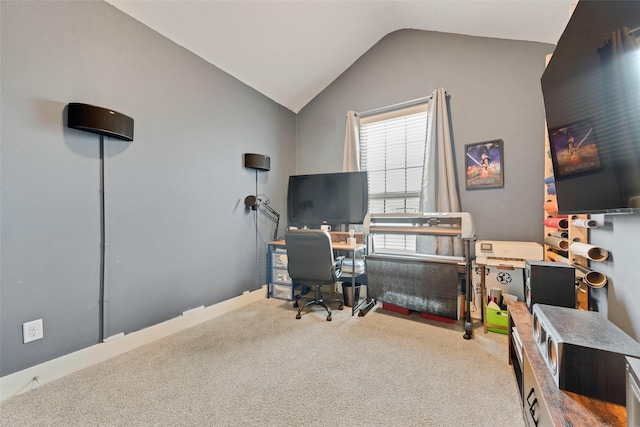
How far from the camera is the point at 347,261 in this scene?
9.89 ft

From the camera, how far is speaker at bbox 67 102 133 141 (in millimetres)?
1623

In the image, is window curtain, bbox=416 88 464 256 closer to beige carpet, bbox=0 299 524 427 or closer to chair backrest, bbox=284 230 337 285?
beige carpet, bbox=0 299 524 427

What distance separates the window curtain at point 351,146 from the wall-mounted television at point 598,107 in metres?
1.97

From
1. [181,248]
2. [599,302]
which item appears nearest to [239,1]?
[181,248]

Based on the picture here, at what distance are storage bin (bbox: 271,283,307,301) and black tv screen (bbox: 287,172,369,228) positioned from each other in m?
0.87

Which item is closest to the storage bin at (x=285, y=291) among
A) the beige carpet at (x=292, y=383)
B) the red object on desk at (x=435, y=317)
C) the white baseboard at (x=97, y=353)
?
the white baseboard at (x=97, y=353)

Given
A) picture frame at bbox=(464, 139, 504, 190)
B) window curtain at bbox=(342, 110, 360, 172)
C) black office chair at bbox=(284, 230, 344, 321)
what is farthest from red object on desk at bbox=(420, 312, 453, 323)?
window curtain at bbox=(342, 110, 360, 172)

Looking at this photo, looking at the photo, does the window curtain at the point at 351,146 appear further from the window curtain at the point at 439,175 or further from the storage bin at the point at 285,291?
the storage bin at the point at 285,291

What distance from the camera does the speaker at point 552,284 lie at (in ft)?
4.33

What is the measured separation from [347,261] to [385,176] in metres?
1.20

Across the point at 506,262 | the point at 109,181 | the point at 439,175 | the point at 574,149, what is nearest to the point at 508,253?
the point at 506,262

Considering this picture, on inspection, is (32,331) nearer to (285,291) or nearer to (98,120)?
(98,120)

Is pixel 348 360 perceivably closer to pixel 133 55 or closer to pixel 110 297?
pixel 110 297

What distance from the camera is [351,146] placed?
3176mm
